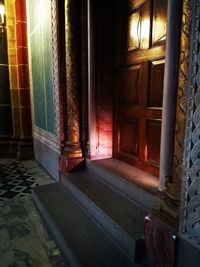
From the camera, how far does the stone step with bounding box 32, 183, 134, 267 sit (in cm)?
146

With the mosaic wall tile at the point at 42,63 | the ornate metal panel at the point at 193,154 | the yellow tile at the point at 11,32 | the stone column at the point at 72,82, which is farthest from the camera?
the yellow tile at the point at 11,32

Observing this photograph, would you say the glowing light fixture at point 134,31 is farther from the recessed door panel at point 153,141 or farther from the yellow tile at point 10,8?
the yellow tile at point 10,8

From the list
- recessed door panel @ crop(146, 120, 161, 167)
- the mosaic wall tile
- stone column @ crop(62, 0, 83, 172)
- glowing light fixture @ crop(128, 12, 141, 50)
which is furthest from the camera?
the mosaic wall tile

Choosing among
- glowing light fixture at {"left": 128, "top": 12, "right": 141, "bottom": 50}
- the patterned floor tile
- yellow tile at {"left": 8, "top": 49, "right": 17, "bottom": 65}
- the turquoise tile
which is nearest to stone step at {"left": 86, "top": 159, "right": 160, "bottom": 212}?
the patterned floor tile

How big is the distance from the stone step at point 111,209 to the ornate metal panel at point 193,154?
430 mm

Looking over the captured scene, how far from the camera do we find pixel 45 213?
2152mm

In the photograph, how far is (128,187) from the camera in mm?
1932

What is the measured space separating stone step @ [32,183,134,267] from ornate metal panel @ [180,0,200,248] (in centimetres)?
56

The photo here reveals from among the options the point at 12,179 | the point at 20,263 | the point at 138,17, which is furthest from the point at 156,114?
the point at 12,179

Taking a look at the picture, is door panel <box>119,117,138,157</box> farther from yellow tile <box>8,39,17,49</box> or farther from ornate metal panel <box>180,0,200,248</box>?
yellow tile <box>8,39,17,49</box>

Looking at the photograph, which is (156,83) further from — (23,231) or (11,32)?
(11,32)

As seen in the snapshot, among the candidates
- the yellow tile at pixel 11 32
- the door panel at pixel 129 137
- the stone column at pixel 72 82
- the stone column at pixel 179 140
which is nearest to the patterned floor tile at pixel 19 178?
the stone column at pixel 72 82

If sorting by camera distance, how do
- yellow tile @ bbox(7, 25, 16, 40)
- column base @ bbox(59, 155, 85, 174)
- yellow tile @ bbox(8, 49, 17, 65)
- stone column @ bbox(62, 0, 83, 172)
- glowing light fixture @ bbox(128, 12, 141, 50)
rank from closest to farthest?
1. glowing light fixture @ bbox(128, 12, 141, 50)
2. stone column @ bbox(62, 0, 83, 172)
3. column base @ bbox(59, 155, 85, 174)
4. yellow tile @ bbox(7, 25, 16, 40)
5. yellow tile @ bbox(8, 49, 17, 65)

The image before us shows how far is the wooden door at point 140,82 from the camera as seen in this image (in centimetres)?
201
